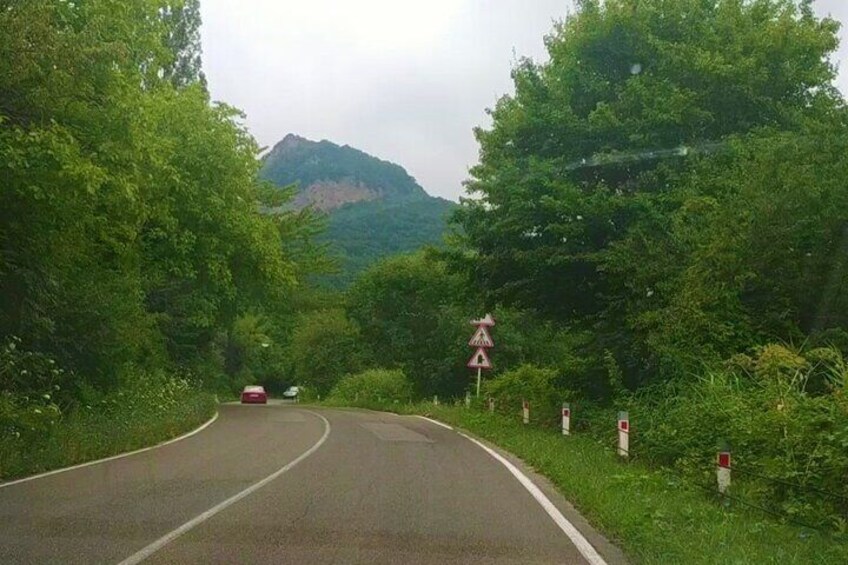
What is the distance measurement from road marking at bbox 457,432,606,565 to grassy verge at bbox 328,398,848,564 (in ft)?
0.96

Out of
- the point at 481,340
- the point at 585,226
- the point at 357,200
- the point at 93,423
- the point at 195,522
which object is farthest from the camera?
the point at 357,200

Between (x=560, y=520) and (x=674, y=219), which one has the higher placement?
(x=674, y=219)

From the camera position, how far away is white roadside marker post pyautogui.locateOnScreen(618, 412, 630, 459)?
15.8 m

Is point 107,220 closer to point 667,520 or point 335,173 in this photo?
point 667,520

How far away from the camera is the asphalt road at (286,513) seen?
8000 millimetres

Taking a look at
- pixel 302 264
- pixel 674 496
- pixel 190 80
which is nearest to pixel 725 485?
pixel 674 496

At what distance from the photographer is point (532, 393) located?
26938mm

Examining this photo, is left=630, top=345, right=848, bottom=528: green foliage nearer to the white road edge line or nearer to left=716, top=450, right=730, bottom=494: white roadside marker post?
left=716, top=450, right=730, bottom=494: white roadside marker post

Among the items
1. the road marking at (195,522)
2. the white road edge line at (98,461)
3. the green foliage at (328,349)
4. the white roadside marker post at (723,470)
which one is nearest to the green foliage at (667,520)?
the white roadside marker post at (723,470)

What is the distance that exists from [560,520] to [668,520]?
3.66 ft

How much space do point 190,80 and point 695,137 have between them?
2827cm

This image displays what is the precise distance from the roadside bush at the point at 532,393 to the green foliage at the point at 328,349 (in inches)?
1480

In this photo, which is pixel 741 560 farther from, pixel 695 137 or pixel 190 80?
pixel 190 80

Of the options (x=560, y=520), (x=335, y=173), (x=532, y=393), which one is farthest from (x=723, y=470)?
(x=335, y=173)
